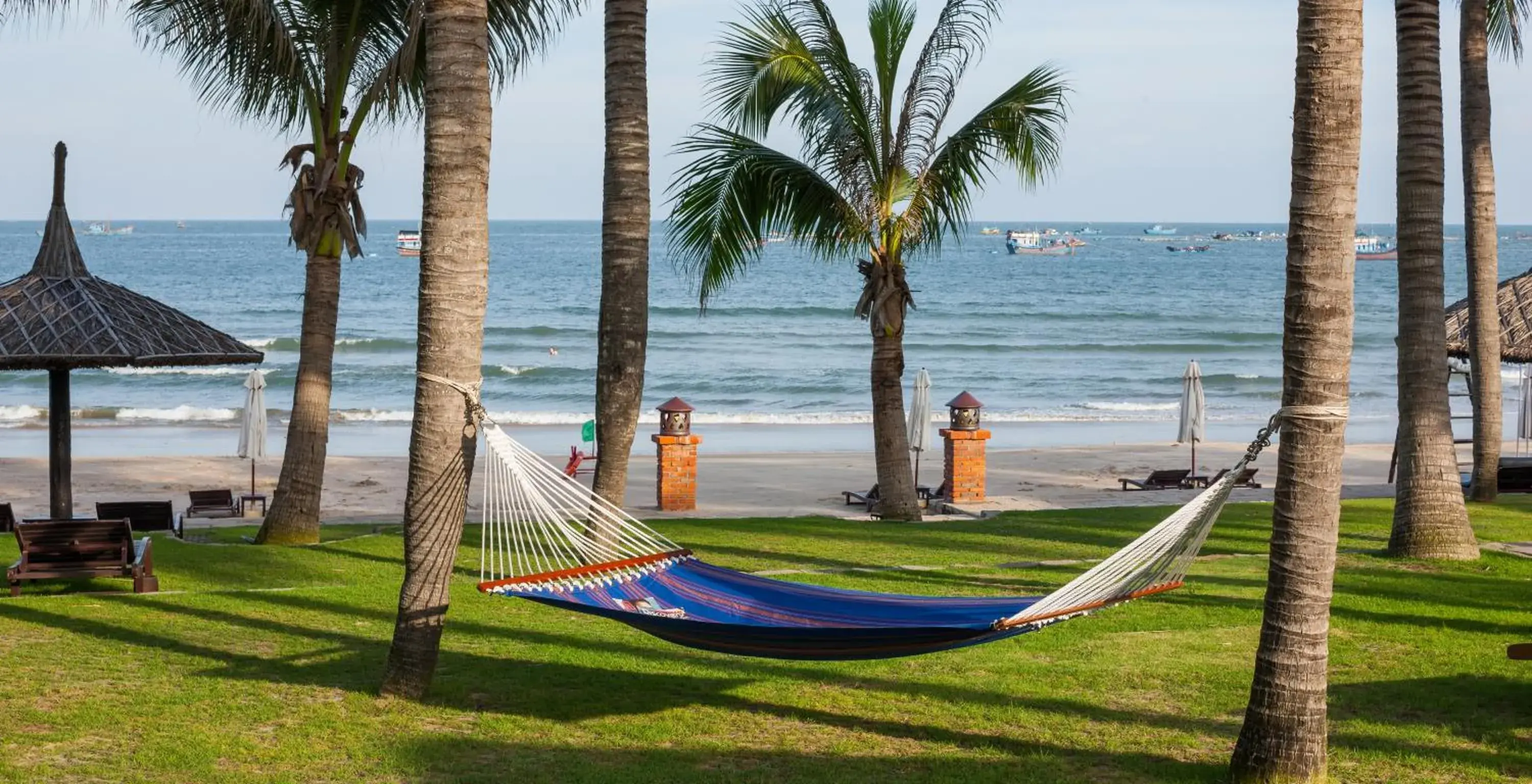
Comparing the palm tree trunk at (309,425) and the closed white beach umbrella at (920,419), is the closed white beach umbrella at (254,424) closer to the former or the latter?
the palm tree trunk at (309,425)

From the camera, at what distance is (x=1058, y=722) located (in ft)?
18.5

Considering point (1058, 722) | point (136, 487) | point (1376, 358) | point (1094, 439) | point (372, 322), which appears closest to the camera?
point (1058, 722)

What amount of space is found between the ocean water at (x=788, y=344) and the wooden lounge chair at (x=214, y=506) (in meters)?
4.62

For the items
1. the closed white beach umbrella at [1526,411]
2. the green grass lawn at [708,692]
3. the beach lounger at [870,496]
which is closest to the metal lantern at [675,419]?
the beach lounger at [870,496]

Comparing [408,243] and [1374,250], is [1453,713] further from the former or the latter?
[1374,250]

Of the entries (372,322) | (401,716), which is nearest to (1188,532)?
(401,716)

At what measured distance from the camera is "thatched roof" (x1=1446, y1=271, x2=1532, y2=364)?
12.4 m

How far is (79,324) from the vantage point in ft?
29.7

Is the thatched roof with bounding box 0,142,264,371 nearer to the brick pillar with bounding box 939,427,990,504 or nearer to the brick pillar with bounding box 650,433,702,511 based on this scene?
A: the brick pillar with bounding box 650,433,702,511

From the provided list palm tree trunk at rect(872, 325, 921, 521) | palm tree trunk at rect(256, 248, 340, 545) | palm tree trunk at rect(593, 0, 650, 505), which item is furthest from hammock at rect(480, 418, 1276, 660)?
palm tree trunk at rect(872, 325, 921, 521)

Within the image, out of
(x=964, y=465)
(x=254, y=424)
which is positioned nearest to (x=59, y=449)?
(x=254, y=424)

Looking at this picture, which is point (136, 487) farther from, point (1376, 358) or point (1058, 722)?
point (1376, 358)

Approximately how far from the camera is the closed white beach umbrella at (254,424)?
13961 mm

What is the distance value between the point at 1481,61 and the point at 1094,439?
12864 millimetres
